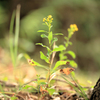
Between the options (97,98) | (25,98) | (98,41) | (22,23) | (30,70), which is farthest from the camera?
(98,41)

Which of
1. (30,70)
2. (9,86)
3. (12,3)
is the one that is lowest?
(9,86)

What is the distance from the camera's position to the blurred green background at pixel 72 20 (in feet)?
12.9

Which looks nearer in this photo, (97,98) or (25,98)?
(97,98)

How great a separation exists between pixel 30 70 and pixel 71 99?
981 mm

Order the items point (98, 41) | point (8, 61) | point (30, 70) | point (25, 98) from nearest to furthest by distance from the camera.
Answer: point (25, 98), point (30, 70), point (8, 61), point (98, 41)

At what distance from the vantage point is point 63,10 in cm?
425

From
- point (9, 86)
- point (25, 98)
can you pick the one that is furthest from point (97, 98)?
point (9, 86)

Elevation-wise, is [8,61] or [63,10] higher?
[63,10]

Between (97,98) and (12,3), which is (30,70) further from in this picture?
(12,3)

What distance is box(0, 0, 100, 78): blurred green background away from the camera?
3.92 meters

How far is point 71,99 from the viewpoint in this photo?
996mm

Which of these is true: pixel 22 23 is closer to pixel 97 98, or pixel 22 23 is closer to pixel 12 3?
pixel 12 3

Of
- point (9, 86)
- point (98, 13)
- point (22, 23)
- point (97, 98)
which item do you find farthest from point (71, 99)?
point (98, 13)

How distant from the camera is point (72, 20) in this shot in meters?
→ 4.23
